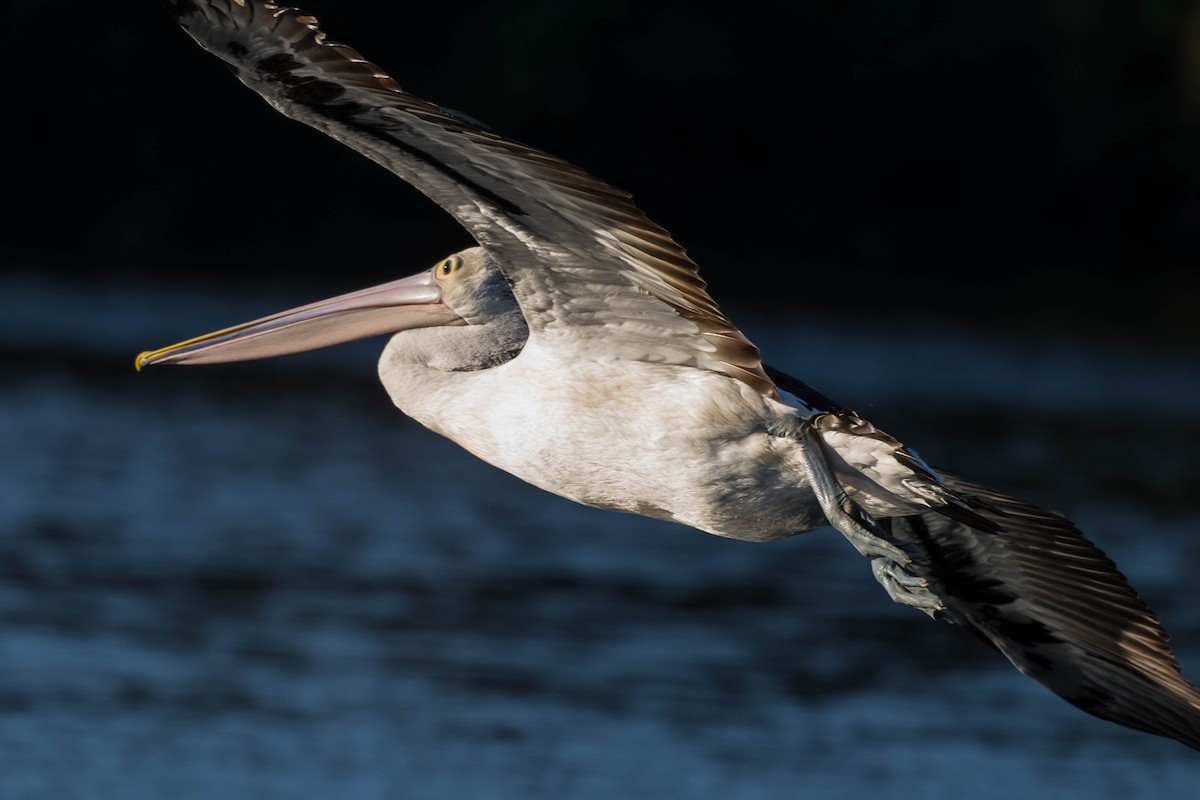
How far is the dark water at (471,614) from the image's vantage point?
14.2 metres

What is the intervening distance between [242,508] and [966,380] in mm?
11015

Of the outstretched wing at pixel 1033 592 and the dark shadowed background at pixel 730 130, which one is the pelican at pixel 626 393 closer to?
the outstretched wing at pixel 1033 592

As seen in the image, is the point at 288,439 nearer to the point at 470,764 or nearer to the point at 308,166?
the point at 470,764

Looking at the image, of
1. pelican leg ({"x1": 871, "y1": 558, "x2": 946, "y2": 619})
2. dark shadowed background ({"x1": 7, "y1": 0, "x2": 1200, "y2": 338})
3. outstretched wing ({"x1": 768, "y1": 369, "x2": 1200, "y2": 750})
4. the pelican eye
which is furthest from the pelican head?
dark shadowed background ({"x1": 7, "y1": 0, "x2": 1200, "y2": 338})

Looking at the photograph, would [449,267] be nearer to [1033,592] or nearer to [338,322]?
[338,322]

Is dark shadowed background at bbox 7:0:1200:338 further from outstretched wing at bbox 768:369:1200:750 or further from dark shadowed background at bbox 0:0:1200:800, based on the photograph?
outstretched wing at bbox 768:369:1200:750

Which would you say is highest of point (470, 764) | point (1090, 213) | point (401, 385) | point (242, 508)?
point (1090, 213)

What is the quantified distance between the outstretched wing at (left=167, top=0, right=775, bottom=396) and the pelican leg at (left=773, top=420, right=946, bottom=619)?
8.7 inches

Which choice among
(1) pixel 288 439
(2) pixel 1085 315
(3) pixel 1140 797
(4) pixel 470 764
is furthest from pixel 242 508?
(2) pixel 1085 315

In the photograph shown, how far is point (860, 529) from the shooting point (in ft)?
19.2

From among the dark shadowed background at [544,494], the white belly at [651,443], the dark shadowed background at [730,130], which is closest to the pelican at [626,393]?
the white belly at [651,443]

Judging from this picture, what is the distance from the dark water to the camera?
1422 centimetres

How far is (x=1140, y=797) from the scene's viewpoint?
14.4m

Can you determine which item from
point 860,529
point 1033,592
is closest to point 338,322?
point 860,529
